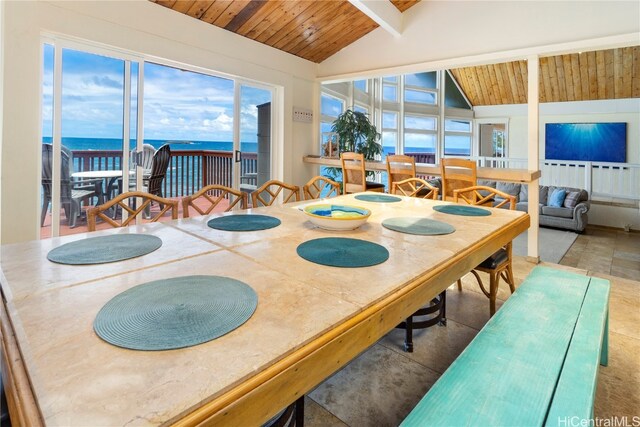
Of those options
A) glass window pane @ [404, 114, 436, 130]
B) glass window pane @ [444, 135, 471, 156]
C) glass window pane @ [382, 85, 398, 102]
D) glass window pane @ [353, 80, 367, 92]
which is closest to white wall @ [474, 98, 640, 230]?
glass window pane @ [444, 135, 471, 156]

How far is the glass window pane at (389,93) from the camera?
853 cm

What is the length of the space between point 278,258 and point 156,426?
2.48 feet

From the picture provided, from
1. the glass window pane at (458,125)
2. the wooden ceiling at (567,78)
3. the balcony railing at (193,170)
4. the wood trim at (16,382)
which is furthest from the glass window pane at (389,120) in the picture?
the wood trim at (16,382)

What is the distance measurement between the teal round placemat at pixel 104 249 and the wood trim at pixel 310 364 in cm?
81

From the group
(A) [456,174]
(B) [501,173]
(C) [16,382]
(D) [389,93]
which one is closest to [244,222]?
(C) [16,382]

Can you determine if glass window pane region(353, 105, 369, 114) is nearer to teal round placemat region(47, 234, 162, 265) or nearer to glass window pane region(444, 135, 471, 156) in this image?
glass window pane region(444, 135, 471, 156)

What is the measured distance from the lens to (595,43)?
132 inches

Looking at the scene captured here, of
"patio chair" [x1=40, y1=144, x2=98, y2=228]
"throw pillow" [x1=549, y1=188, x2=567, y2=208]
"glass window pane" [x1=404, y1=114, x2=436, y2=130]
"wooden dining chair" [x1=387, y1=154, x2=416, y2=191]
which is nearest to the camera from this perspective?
"patio chair" [x1=40, y1=144, x2=98, y2=228]

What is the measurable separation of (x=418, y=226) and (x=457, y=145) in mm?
9512

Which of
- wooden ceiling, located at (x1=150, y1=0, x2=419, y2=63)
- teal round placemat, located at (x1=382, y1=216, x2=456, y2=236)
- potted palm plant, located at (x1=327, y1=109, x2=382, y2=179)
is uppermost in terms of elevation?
wooden ceiling, located at (x1=150, y1=0, x2=419, y2=63)

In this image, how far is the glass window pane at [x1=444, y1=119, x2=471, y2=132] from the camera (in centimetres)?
990

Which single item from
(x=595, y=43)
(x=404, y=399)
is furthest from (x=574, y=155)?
(x=404, y=399)

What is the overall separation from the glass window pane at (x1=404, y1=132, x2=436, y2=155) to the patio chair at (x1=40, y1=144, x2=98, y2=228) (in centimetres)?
761

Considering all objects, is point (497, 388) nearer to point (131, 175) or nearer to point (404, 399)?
point (404, 399)
